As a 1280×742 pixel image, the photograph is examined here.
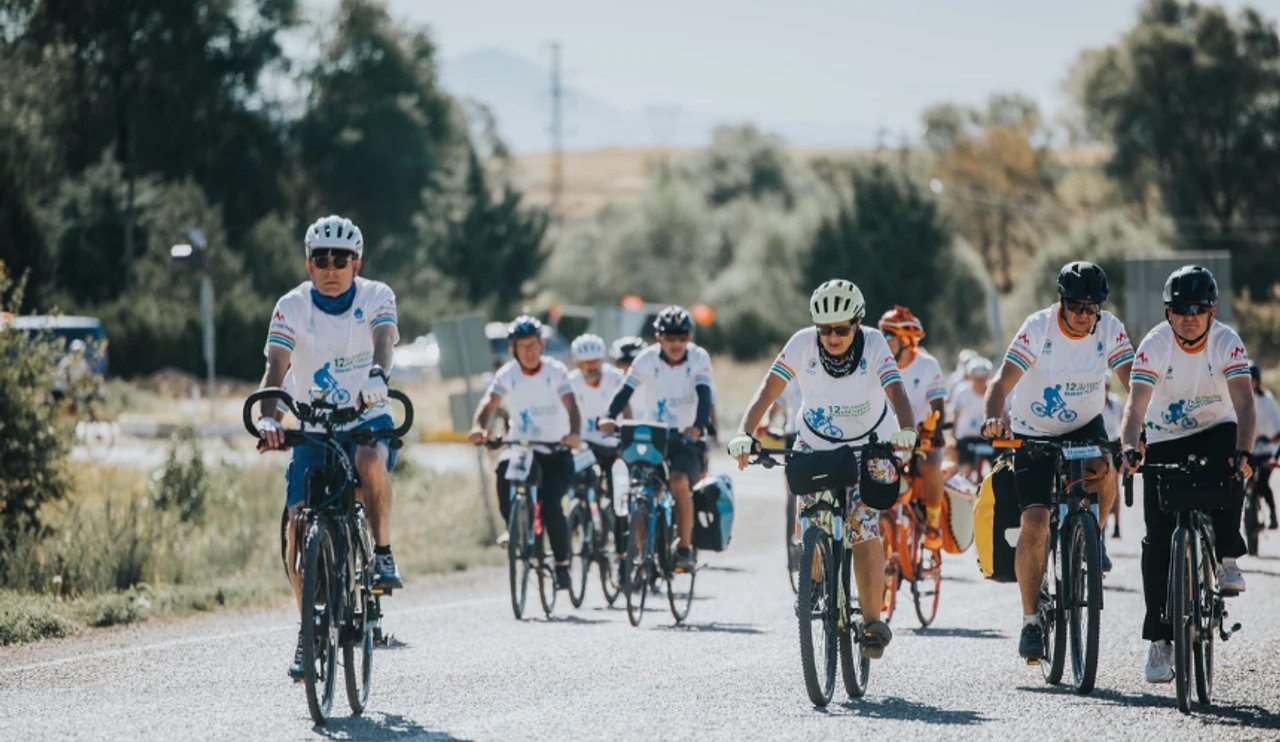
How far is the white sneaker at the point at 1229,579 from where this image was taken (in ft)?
29.7

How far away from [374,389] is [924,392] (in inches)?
245

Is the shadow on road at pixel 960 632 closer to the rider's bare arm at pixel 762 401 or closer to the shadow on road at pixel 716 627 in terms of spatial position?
the shadow on road at pixel 716 627

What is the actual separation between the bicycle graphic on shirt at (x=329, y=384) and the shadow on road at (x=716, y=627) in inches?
173

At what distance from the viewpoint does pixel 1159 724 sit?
822 cm

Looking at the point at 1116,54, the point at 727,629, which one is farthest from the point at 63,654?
the point at 1116,54

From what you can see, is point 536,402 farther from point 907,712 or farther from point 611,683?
point 907,712

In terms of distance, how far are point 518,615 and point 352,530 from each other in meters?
4.82

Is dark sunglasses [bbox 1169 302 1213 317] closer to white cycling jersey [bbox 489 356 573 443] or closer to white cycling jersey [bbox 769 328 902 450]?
white cycling jersey [bbox 769 328 902 450]

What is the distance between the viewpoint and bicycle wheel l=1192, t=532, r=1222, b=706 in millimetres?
8734

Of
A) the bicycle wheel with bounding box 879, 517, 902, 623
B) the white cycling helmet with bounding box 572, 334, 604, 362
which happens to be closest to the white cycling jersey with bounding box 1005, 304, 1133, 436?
the bicycle wheel with bounding box 879, 517, 902, 623

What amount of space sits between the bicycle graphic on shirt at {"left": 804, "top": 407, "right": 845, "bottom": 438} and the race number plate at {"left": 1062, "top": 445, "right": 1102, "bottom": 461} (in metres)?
1.12

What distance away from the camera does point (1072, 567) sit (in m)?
9.05

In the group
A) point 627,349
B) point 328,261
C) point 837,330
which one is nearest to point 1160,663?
point 837,330

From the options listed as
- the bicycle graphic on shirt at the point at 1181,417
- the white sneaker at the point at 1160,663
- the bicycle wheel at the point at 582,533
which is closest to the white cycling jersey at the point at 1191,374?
the bicycle graphic on shirt at the point at 1181,417
